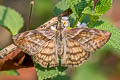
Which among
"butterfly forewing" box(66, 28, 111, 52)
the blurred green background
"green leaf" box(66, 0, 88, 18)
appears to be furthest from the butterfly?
the blurred green background

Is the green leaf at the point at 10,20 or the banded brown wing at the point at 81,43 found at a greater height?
the banded brown wing at the point at 81,43

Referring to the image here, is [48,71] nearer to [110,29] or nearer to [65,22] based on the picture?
[65,22]

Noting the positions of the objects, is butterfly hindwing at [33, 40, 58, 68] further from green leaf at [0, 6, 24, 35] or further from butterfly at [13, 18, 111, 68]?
green leaf at [0, 6, 24, 35]

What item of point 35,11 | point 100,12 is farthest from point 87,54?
point 35,11

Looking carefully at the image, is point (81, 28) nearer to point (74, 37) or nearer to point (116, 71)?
point (74, 37)

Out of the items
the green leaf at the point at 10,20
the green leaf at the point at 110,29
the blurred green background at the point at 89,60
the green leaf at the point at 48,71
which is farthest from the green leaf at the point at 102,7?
Answer: the blurred green background at the point at 89,60

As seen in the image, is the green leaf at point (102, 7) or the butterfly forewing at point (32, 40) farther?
the green leaf at point (102, 7)

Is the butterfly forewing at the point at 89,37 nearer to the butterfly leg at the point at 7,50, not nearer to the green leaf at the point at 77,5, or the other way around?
the green leaf at the point at 77,5
